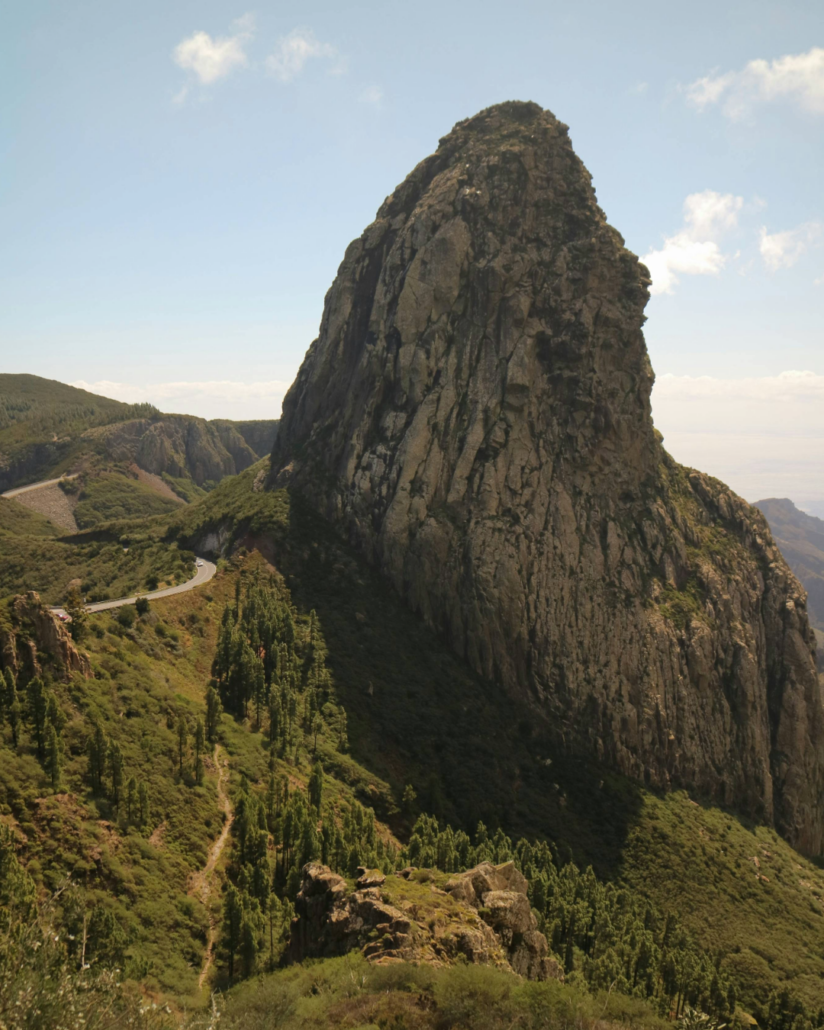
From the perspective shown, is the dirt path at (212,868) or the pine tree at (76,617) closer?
the dirt path at (212,868)

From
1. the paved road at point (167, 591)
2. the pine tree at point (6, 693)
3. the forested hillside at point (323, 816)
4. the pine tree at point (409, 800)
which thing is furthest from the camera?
the paved road at point (167, 591)

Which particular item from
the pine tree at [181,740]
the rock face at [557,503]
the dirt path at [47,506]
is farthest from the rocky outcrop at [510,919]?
the dirt path at [47,506]

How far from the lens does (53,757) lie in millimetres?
47281

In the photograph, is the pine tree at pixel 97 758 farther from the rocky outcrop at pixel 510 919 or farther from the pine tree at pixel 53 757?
the rocky outcrop at pixel 510 919

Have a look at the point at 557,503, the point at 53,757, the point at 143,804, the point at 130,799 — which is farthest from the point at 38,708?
the point at 557,503

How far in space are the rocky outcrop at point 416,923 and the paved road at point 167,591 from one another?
50.5 m

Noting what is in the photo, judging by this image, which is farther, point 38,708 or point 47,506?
point 47,506

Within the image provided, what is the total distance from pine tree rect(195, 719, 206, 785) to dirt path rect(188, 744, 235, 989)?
221cm

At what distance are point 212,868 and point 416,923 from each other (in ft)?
Result: 64.3

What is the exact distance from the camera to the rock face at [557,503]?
108m

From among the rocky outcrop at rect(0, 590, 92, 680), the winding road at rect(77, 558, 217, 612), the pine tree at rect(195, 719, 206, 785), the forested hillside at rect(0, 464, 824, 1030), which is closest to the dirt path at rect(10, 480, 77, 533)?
the forested hillside at rect(0, 464, 824, 1030)

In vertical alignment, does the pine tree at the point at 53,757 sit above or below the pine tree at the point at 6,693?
below

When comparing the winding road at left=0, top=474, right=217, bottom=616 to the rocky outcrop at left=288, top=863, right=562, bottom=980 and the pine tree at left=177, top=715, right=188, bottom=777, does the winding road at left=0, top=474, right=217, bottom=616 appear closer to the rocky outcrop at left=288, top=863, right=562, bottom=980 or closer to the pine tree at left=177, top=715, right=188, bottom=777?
the pine tree at left=177, top=715, right=188, bottom=777

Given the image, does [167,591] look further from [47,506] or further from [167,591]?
[47,506]
